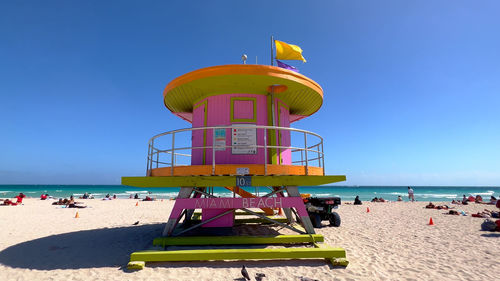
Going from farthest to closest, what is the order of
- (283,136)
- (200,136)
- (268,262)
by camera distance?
(283,136), (200,136), (268,262)

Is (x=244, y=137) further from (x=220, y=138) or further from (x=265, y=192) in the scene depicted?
(x=265, y=192)

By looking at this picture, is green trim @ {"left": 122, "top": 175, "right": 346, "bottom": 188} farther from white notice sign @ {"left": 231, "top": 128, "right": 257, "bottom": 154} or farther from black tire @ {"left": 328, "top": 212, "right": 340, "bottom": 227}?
black tire @ {"left": 328, "top": 212, "right": 340, "bottom": 227}

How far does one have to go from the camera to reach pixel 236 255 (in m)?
6.35

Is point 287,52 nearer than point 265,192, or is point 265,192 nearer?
point 287,52

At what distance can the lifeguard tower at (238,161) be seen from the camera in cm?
668

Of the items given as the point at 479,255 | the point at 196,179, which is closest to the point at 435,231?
the point at 479,255

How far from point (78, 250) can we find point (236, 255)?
17.6ft

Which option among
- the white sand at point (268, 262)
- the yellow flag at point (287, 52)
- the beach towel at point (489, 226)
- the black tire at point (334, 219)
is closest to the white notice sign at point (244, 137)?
the white sand at point (268, 262)

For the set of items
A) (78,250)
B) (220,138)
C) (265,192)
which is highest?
(220,138)

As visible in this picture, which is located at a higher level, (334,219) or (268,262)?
(334,219)

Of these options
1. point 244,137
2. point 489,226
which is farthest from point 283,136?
point 489,226

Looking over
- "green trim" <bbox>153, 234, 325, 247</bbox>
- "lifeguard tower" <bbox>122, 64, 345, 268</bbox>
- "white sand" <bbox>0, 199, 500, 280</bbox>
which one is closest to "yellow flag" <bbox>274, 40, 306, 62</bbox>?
"lifeguard tower" <bbox>122, 64, 345, 268</bbox>

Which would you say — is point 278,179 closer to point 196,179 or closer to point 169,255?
point 196,179

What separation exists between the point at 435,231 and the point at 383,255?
20.7ft
